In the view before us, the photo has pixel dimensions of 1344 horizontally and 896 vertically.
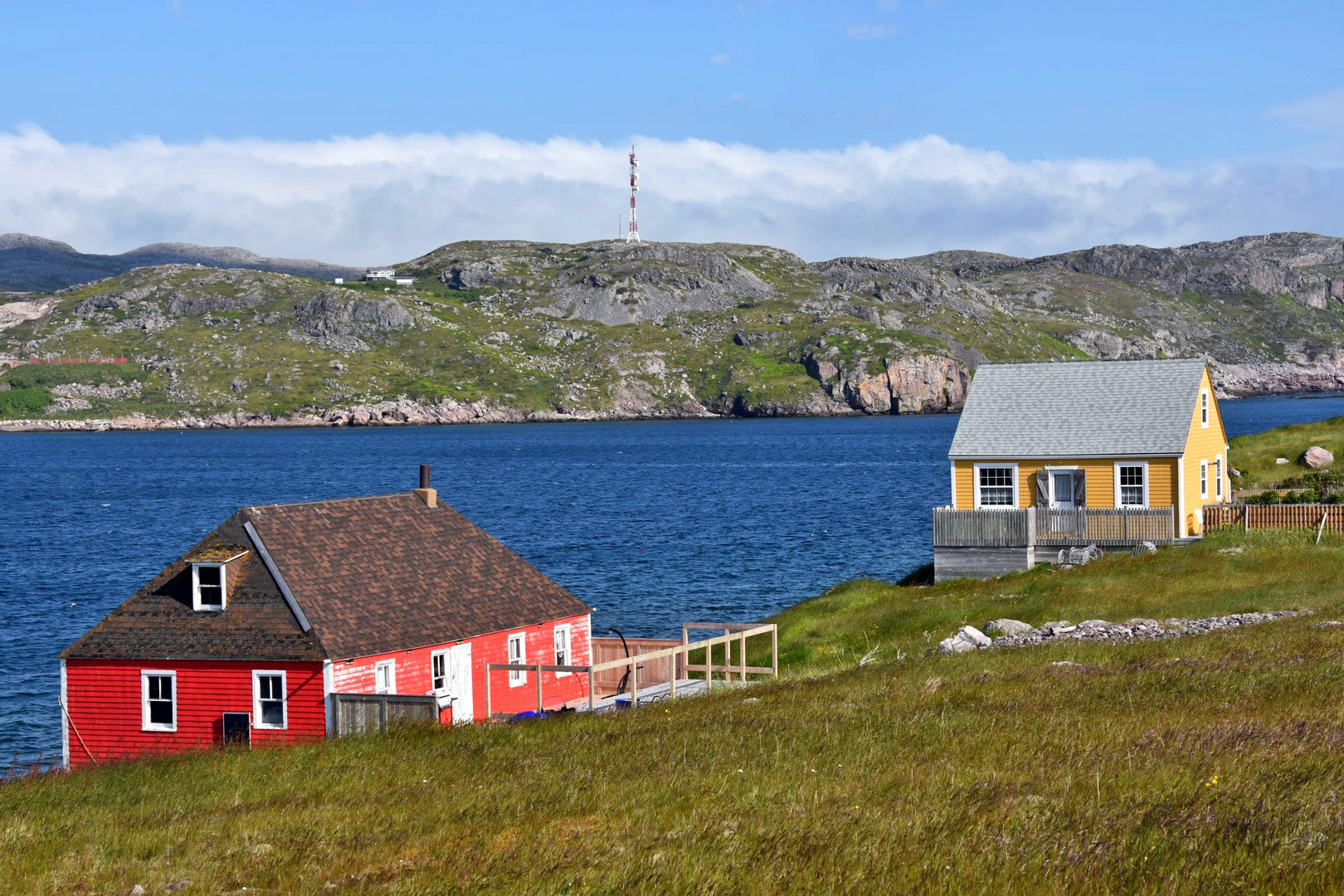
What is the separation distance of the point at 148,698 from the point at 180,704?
94cm

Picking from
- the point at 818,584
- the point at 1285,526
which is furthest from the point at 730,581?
the point at 1285,526

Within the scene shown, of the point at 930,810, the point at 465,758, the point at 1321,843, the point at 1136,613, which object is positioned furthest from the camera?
the point at 1136,613

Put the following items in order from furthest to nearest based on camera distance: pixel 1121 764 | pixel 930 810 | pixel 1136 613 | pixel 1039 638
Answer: pixel 1136 613 < pixel 1039 638 < pixel 1121 764 < pixel 930 810

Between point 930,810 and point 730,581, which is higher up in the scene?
point 930,810

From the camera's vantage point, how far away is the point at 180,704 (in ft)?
95.5

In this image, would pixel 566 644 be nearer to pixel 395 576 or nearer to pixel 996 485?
pixel 395 576

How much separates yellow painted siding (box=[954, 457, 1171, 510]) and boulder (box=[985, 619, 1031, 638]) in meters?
15.7

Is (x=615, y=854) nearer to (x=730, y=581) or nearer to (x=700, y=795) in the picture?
(x=700, y=795)

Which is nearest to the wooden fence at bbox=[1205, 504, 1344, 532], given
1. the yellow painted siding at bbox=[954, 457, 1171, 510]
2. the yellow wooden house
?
the yellow wooden house

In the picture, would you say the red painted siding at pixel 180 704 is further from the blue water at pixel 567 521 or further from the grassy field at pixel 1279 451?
the grassy field at pixel 1279 451

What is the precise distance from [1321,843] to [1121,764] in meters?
3.53

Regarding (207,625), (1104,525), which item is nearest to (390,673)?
(207,625)

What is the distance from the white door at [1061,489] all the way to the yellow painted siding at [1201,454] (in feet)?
12.5

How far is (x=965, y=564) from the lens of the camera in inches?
1834
